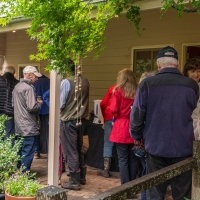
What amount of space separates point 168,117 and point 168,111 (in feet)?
0.18

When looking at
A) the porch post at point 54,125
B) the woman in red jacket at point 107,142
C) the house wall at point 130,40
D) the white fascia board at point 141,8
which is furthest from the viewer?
the house wall at point 130,40

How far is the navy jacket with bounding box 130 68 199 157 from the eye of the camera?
10.3 ft

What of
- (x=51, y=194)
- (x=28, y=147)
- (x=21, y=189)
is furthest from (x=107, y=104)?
(x=51, y=194)

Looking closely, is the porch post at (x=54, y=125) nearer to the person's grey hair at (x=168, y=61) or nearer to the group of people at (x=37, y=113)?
the group of people at (x=37, y=113)

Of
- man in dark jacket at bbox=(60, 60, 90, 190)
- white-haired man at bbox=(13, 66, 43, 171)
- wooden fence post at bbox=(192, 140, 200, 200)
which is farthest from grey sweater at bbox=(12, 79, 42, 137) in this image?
wooden fence post at bbox=(192, 140, 200, 200)

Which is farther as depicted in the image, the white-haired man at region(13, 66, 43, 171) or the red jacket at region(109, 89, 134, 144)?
→ the white-haired man at region(13, 66, 43, 171)

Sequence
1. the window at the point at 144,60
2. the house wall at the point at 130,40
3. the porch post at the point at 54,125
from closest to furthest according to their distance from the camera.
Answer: the porch post at the point at 54,125, the house wall at the point at 130,40, the window at the point at 144,60

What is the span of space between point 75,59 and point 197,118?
1383 mm

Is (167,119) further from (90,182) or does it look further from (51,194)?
(90,182)

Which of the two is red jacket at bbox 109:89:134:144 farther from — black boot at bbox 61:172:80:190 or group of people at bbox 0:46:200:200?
black boot at bbox 61:172:80:190

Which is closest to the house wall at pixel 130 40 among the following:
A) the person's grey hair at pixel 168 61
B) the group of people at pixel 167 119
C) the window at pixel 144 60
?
the window at pixel 144 60

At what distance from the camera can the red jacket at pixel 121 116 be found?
15.8 feet

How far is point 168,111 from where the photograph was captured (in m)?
3.15

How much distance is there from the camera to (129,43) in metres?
8.04
